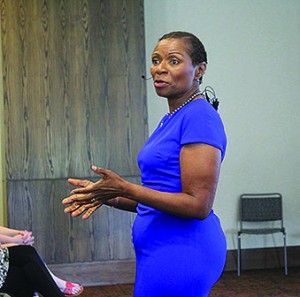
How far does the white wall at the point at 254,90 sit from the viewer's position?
18.7ft

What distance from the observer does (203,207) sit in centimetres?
149

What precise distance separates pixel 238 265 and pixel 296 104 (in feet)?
5.53

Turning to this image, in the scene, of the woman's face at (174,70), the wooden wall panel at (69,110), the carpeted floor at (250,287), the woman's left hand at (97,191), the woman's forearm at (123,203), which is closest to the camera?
the woman's left hand at (97,191)

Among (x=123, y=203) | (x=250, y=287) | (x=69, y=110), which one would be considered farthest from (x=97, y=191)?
(x=250, y=287)

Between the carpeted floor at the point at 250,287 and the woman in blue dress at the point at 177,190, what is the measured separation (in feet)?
10.7

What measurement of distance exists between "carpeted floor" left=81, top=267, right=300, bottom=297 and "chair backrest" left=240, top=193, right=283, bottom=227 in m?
0.51

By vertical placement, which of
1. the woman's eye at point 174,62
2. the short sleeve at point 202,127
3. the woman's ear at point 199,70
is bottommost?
the short sleeve at point 202,127

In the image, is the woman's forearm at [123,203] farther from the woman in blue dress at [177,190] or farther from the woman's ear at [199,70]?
the woman's ear at [199,70]

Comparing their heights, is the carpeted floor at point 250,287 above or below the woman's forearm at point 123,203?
below

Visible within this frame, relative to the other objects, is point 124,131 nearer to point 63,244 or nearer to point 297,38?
point 63,244

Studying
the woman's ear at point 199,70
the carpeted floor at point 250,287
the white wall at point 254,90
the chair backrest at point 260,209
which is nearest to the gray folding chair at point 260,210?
the chair backrest at point 260,209

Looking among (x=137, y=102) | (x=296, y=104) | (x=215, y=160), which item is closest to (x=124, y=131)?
(x=137, y=102)

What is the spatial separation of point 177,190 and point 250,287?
3.68m

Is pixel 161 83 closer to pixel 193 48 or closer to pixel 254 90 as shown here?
pixel 193 48
